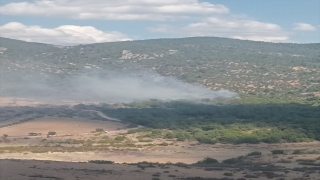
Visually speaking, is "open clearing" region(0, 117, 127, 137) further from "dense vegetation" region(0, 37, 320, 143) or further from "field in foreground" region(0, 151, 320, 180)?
"field in foreground" region(0, 151, 320, 180)

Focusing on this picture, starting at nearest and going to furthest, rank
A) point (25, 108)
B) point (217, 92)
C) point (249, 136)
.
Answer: point (249, 136) < point (25, 108) < point (217, 92)

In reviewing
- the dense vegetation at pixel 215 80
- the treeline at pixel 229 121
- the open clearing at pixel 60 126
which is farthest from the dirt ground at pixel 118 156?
the dense vegetation at pixel 215 80

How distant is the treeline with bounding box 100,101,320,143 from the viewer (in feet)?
194

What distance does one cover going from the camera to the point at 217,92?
4756 inches

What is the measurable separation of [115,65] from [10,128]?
325 ft

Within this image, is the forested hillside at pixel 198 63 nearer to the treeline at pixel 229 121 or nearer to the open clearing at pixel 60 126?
the treeline at pixel 229 121

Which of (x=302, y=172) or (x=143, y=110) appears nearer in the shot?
(x=302, y=172)

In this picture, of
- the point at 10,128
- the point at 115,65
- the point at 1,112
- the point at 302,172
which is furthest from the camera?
the point at 115,65

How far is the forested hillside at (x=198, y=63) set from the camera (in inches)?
5074

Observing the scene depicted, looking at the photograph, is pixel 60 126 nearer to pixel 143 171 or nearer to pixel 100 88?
pixel 143 171

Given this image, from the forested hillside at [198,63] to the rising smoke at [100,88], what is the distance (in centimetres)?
539

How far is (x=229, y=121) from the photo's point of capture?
235 ft

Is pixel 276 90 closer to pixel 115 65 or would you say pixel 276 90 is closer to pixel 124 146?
pixel 115 65

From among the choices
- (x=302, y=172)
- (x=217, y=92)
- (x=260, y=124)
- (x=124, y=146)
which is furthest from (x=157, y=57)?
(x=302, y=172)
